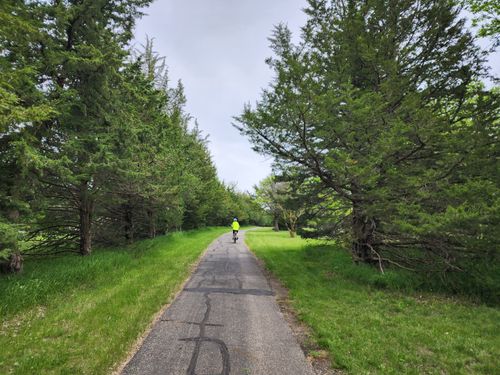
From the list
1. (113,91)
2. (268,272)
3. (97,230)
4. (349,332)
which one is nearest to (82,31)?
(113,91)

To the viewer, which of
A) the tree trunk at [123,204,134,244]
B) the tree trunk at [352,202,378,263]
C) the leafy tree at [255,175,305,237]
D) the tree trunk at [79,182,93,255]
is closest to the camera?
the tree trunk at [352,202,378,263]

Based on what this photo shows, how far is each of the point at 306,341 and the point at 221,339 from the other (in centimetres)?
162

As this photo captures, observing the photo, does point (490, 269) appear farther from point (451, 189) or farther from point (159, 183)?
point (159, 183)

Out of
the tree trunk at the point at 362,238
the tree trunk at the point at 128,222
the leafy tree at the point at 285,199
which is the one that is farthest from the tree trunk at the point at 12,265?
the tree trunk at the point at 362,238

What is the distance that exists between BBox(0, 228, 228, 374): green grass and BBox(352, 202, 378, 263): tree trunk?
7063 millimetres

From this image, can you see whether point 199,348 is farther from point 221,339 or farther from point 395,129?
point 395,129

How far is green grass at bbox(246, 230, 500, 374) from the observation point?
13.6ft

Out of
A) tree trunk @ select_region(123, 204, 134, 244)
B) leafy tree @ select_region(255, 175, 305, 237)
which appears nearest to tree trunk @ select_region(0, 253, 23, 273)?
tree trunk @ select_region(123, 204, 134, 244)

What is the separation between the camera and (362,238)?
1037 cm

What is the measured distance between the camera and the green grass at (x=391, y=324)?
163 inches

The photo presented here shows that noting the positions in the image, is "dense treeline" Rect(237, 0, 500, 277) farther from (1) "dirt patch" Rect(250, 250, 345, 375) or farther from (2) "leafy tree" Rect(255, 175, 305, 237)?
(1) "dirt patch" Rect(250, 250, 345, 375)

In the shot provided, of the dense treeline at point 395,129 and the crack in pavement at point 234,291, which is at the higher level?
the dense treeline at point 395,129

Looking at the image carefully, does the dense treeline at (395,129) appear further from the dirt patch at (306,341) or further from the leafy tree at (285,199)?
the dirt patch at (306,341)

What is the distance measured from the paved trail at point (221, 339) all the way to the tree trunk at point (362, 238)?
4717 mm
